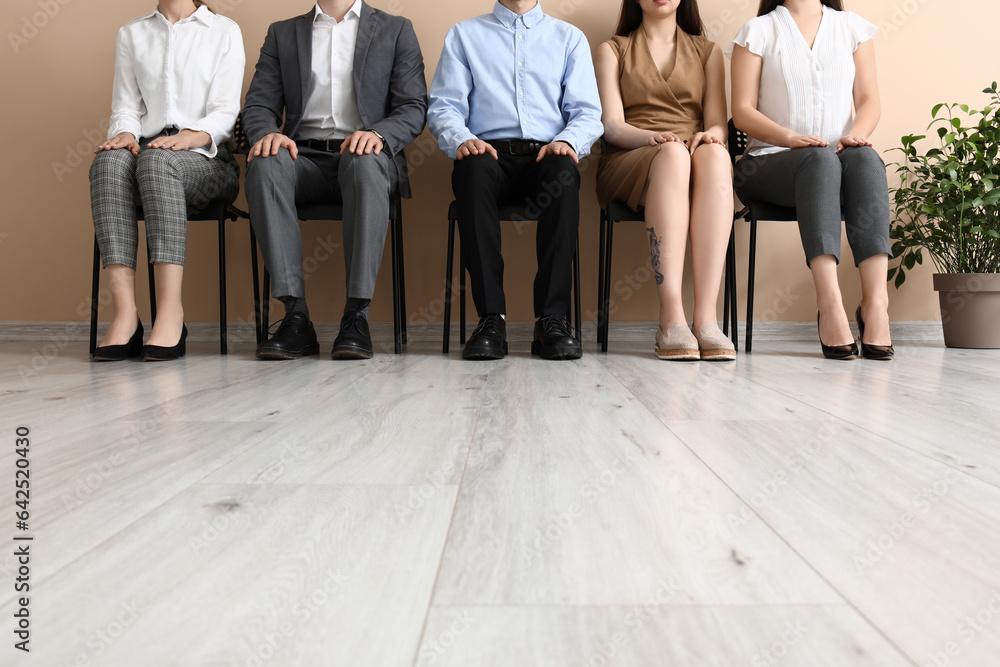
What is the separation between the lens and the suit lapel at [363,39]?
6.43 ft

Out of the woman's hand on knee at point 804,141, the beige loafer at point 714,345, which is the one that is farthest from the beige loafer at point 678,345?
the woman's hand on knee at point 804,141

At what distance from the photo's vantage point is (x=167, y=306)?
66.5 inches

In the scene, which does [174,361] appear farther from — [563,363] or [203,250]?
[563,363]

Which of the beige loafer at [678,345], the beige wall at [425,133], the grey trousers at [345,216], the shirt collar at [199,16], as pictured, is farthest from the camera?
the beige wall at [425,133]

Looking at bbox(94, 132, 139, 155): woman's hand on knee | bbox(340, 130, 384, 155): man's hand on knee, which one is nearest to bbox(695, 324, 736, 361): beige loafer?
bbox(340, 130, 384, 155): man's hand on knee

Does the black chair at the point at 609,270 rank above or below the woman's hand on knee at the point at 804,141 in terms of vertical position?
below

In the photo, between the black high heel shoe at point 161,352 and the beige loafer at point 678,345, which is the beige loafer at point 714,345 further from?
the black high heel shoe at point 161,352

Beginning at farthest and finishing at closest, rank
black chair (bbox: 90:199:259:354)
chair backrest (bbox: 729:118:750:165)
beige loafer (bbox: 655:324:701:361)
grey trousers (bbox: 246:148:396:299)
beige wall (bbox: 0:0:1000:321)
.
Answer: beige wall (bbox: 0:0:1000:321) < chair backrest (bbox: 729:118:750:165) < black chair (bbox: 90:199:259:354) < grey trousers (bbox: 246:148:396:299) < beige loafer (bbox: 655:324:701:361)

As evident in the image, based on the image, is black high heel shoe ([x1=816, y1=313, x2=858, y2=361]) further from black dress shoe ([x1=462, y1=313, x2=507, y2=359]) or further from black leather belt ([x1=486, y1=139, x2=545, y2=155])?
black leather belt ([x1=486, y1=139, x2=545, y2=155])

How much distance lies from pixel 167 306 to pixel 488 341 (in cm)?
84

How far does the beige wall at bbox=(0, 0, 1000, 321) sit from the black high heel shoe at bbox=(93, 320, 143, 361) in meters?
0.57

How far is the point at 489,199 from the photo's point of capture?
176cm

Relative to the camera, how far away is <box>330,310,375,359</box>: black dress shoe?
1.65 meters

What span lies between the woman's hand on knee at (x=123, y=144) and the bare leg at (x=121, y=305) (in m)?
0.33
